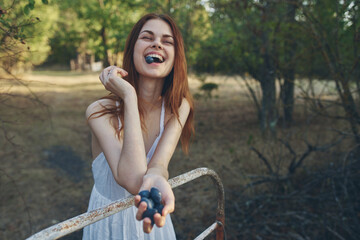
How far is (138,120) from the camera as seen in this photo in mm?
1412

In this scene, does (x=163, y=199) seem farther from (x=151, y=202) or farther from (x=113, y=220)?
(x=113, y=220)

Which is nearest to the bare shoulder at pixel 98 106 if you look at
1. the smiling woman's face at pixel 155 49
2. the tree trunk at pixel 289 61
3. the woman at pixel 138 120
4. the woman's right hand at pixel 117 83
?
the woman at pixel 138 120

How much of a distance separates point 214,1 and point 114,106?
15.1 feet

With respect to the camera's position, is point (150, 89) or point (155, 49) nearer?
point (155, 49)

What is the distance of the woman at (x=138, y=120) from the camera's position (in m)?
1.36

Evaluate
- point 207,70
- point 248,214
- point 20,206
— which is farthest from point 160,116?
point 207,70

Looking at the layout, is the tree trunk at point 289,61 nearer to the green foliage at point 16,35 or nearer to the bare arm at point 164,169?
the bare arm at point 164,169

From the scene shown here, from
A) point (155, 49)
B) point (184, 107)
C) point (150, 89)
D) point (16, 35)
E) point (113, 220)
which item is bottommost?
point (113, 220)

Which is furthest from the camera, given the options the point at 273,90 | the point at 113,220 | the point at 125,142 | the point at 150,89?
the point at 273,90

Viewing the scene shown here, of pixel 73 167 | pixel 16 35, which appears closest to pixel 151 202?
pixel 16 35

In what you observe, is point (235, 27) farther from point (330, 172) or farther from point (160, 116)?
point (160, 116)

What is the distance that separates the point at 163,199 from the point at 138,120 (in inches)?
17.9

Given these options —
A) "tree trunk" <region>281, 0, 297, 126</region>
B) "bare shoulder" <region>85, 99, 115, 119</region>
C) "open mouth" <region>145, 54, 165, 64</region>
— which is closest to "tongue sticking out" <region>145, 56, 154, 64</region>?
"open mouth" <region>145, 54, 165, 64</region>

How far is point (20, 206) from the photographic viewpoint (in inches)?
178
